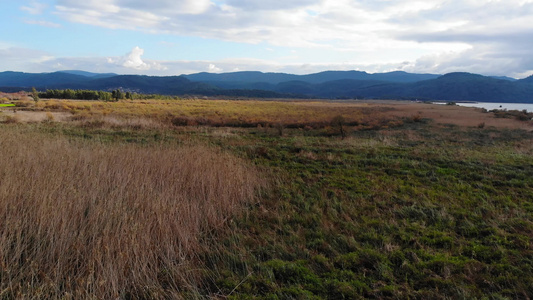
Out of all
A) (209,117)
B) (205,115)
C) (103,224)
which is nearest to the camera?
(103,224)

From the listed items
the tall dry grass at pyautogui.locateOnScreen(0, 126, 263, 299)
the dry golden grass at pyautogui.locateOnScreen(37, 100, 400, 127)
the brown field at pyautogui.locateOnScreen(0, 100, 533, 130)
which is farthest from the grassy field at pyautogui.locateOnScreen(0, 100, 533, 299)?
the dry golden grass at pyautogui.locateOnScreen(37, 100, 400, 127)

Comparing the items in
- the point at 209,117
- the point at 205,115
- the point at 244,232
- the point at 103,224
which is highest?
the point at 205,115

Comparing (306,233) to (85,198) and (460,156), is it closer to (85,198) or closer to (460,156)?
(85,198)

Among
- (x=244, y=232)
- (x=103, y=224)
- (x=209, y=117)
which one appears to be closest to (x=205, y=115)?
(x=209, y=117)

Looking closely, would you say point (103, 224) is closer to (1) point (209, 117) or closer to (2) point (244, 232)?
(2) point (244, 232)

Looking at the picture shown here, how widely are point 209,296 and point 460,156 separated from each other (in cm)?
1278

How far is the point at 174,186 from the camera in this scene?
6.96 meters

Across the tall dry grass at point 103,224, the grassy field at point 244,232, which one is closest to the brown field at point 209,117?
the tall dry grass at point 103,224

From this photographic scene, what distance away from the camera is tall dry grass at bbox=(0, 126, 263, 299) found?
Answer: 12.2 feet

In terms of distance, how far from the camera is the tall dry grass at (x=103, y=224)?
3.73 meters

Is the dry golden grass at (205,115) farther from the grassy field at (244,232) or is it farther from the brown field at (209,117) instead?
the grassy field at (244,232)

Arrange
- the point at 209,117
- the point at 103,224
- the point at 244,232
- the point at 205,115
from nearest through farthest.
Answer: the point at 103,224 < the point at 244,232 < the point at 209,117 < the point at 205,115

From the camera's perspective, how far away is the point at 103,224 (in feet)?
15.9

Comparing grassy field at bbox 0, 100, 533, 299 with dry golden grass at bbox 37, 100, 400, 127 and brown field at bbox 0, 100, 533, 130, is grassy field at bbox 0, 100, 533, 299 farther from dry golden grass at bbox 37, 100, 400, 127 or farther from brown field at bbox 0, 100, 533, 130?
dry golden grass at bbox 37, 100, 400, 127
